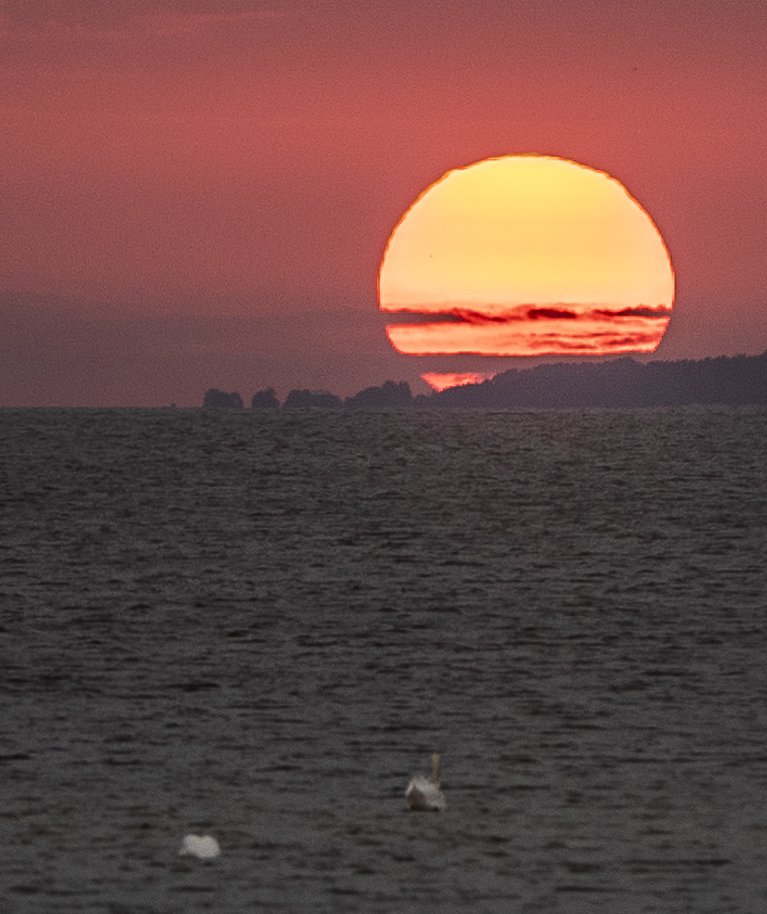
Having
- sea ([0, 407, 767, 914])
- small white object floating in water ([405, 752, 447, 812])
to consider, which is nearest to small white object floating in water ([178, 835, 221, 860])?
sea ([0, 407, 767, 914])

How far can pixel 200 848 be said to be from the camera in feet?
103

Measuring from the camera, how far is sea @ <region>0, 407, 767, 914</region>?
3052 centimetres

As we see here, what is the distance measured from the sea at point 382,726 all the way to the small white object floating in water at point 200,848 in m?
0.20

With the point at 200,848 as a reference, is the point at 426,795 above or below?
above

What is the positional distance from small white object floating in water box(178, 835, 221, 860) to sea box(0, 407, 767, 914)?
20 cm

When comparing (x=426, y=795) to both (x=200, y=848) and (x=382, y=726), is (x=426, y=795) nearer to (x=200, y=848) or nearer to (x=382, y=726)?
(x=200, y=848)

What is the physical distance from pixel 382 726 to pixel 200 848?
13.5m

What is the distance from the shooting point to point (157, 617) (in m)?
69.7

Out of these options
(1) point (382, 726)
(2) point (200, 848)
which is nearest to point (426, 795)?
(2) point (200, 848)

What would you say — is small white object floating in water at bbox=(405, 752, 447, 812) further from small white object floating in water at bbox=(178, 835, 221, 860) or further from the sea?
small white object floating in water at bbox=(178, 835, 221, 860)

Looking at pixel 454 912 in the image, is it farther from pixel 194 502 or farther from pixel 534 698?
pixel 194 502

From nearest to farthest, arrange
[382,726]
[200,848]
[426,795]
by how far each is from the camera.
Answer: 1. [200,848]
2. [426,795]
3. [382,726]

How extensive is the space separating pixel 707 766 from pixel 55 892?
15432 mm

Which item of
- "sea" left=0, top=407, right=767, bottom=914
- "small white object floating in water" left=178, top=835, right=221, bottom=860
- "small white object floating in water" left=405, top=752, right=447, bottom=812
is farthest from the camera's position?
"small white object floating in water" left=405, top=752, right=447, bottom=812
